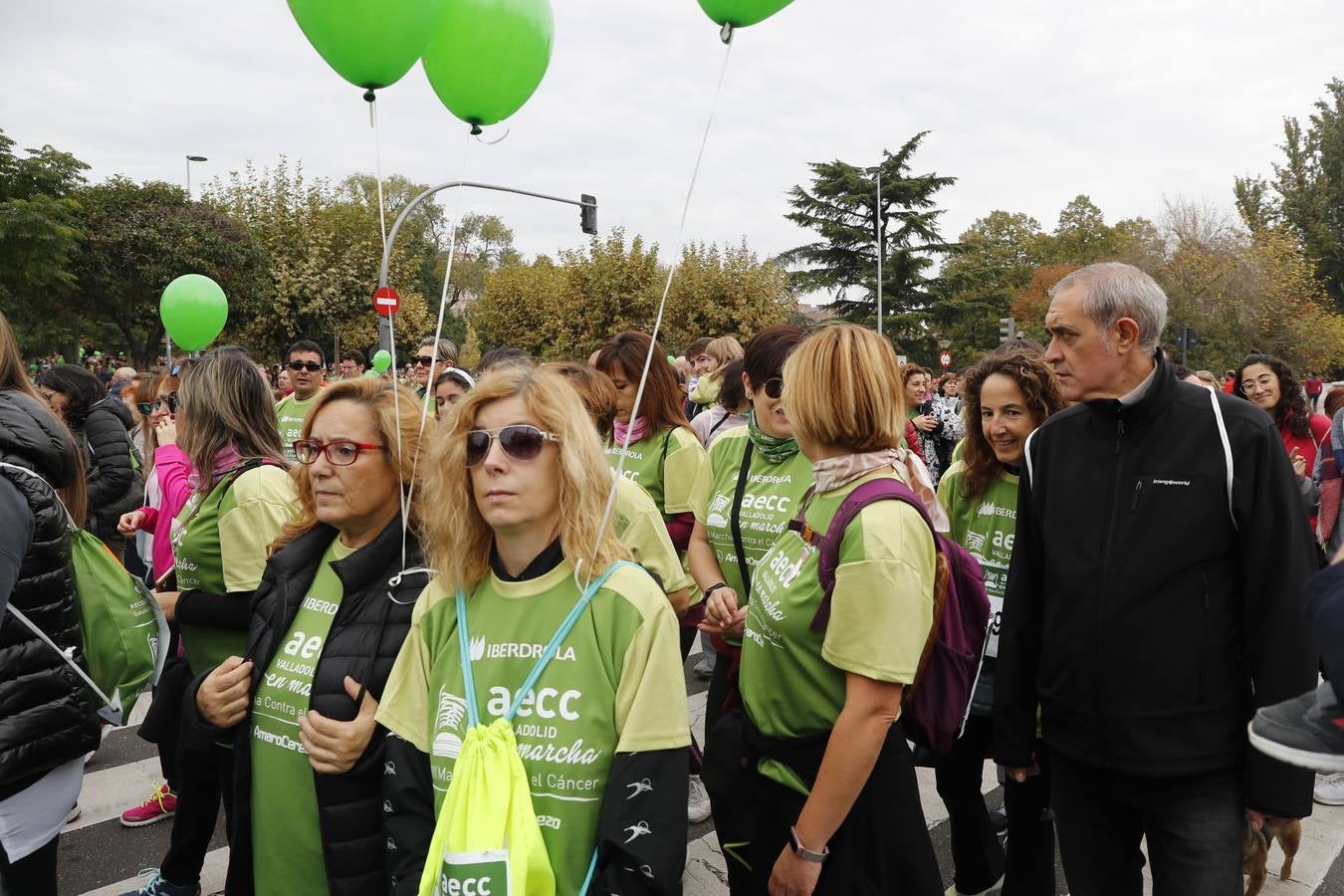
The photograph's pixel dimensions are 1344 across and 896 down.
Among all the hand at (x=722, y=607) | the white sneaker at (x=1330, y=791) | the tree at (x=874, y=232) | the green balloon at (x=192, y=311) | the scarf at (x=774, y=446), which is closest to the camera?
the hand at (x=722, y=607)

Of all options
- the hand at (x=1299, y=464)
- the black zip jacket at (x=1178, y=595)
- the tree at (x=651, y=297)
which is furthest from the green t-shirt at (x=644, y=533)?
the tree at (x=651, y=297)

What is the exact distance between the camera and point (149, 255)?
85.6 feet

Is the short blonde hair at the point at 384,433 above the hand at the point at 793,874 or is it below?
above

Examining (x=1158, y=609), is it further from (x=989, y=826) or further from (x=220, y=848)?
(x=220, y=848)

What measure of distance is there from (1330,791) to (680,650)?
393cm

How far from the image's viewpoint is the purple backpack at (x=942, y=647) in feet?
7.15

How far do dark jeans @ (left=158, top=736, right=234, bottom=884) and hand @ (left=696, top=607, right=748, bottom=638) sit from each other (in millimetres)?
1474

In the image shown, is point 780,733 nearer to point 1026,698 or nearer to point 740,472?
point 1026,698

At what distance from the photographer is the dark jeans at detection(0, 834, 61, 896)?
2443 millimetres

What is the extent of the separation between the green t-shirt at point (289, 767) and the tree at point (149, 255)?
26.9 meters

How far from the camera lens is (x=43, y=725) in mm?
2414

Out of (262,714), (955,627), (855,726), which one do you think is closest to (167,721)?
(262,714)

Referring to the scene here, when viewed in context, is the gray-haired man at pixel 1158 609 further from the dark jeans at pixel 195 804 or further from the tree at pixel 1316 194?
the tree at pixel 1316 194

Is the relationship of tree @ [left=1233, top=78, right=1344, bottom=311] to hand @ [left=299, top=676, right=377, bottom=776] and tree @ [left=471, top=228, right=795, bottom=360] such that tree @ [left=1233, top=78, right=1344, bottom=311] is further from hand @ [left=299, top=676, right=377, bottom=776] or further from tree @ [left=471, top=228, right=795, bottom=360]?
hand @ [left=299, top=676, right=377, bottom=776]
